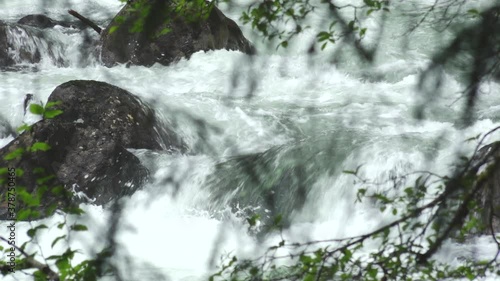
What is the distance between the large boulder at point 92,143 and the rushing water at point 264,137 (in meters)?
0.17

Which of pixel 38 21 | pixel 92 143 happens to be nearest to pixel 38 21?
pixel 38 21

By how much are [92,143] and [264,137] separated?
160cm

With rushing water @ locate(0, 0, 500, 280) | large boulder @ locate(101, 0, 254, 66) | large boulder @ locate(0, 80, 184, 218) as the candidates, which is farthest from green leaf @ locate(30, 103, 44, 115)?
large boulder @ locate(101, 0, 254, 66)

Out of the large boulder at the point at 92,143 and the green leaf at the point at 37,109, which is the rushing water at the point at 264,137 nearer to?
the large boulder at the point at 92,143

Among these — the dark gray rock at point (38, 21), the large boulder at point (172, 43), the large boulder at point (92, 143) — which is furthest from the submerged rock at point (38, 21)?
the large boulder at point (92, 143)

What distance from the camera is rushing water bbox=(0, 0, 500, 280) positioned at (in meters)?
5.55

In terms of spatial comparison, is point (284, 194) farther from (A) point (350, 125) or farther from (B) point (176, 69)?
(B) point (176, 69)

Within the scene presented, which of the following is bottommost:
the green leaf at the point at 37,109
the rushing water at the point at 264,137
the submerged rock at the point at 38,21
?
the submerged rock at the point at 38,21

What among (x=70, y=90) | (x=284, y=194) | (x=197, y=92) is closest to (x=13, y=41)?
(x=197, y=92)

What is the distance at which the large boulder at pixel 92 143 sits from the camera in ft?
19.6

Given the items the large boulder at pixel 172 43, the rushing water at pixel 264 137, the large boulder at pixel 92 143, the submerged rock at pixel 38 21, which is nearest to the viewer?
the rushing water at pixel 264 137

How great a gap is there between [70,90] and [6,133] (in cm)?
120

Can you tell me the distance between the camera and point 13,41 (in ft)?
31.3

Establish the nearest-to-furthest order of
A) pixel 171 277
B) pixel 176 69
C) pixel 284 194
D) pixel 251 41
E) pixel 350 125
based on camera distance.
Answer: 1. pixel 171 277
2. pixel 284 194
3. pixel 350 125
4. pixel 176 69
5. pixel 251 41
